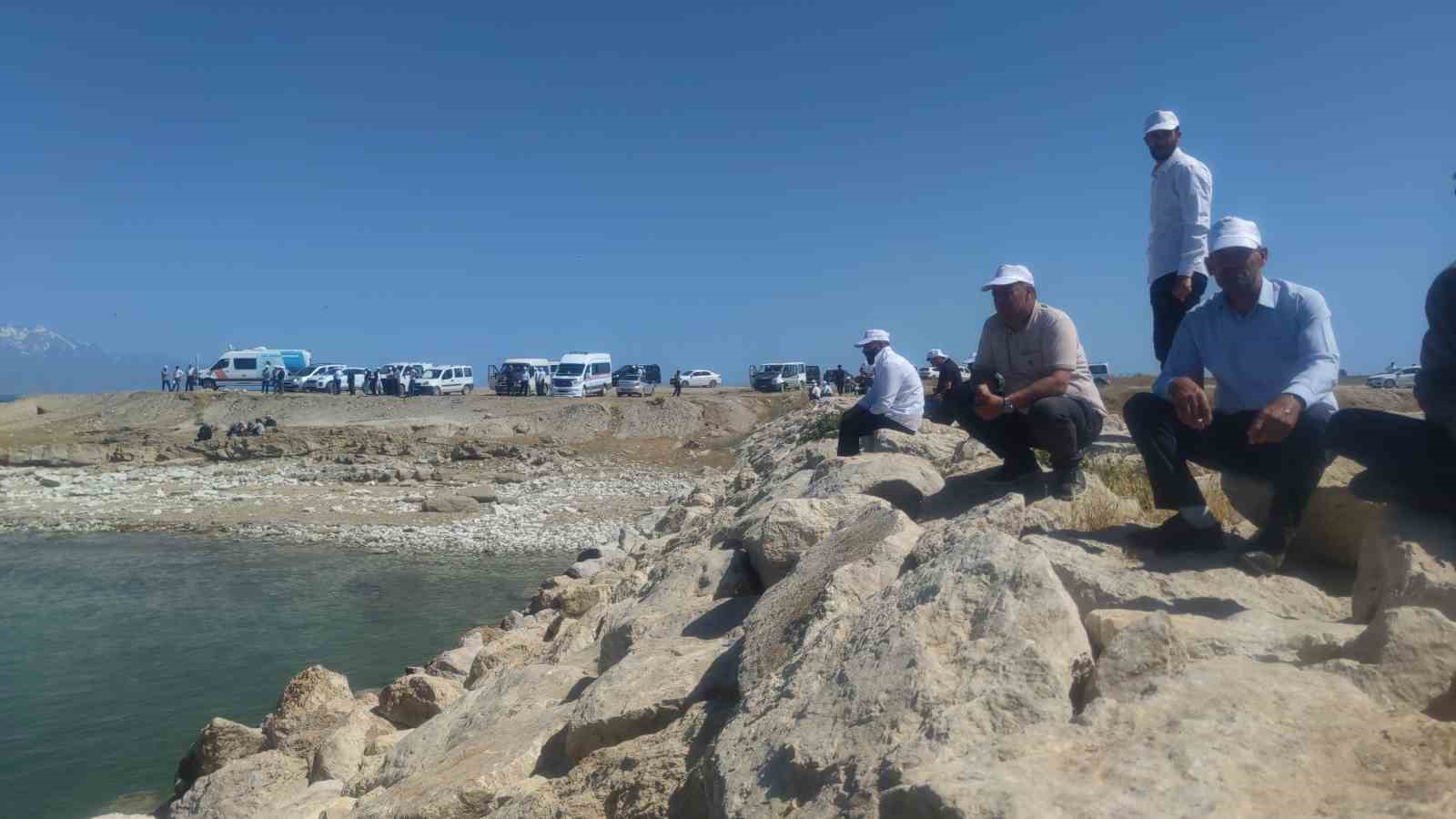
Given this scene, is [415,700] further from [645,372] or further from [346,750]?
[645,372]

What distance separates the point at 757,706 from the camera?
3416 mm

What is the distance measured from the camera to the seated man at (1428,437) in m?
3.59

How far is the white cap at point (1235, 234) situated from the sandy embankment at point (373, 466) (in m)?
16.1

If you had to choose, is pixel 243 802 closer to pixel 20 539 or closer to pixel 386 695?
pixel 386 695

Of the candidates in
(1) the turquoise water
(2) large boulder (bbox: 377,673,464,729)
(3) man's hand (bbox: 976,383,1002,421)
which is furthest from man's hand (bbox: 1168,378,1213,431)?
(1) the turquoise water

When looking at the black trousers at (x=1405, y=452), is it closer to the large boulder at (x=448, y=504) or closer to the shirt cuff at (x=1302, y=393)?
the shirt cuff at (x=1302, y=393)

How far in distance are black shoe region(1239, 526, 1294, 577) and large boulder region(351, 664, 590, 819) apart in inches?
114

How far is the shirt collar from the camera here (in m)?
6.36

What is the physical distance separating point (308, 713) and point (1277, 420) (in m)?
6.46

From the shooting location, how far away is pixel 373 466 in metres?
26.6

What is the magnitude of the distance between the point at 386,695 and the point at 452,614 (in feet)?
23.0

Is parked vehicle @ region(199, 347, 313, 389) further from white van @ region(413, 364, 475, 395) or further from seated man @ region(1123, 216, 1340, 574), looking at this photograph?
seated man @ region(1123, 216, 1340, 574)

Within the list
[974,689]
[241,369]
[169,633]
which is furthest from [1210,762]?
[241,369]

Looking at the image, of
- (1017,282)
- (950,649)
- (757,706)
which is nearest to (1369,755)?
(950,649)
